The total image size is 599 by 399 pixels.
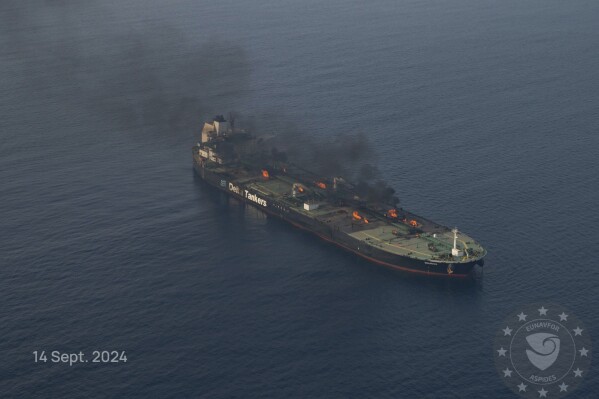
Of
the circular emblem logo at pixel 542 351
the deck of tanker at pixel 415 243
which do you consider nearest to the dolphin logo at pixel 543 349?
the circular emblem logo at pixel 542 351

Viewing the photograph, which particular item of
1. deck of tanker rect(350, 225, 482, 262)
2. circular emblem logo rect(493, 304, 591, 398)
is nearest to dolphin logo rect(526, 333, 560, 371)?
circular emblem logo rect(493, 304, 591, 398)

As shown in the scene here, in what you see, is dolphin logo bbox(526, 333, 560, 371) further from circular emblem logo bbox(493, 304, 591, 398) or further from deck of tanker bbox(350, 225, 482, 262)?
deck of tanker bbox(350, 225, 482, 262)

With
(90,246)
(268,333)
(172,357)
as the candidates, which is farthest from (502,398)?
(90,246)

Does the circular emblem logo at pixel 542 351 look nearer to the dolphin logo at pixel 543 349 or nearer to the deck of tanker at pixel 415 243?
the dolphin logo at pixel 543 349

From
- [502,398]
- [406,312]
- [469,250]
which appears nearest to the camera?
[502,398]

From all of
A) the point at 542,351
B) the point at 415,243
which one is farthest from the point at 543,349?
the point at 415,243

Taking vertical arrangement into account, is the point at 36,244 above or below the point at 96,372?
above

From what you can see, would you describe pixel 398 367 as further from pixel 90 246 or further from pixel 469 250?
pixel 90 246

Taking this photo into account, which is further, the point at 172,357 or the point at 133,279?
the point at 133,279
